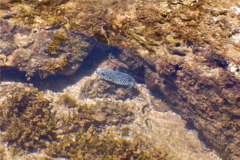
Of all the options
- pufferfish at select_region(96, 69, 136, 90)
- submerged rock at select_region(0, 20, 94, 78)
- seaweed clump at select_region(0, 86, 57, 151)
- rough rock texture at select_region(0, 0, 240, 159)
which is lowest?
pufferfish at select_region(96, 69, 136, 90)

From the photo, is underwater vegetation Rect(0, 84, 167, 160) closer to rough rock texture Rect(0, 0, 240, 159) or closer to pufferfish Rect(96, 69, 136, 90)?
pufferfish Rect(96, 69, 136, 90)

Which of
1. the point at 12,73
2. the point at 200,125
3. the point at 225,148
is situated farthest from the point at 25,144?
the point at 225,148

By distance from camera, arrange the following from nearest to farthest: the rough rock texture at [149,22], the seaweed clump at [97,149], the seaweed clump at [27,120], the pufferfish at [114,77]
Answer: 1. the rough rock texture at [149,22]
2. the seaweed clump at [97,149]
3. the seaweed clump at [27,120]
4. the pufferfish at [114,77]

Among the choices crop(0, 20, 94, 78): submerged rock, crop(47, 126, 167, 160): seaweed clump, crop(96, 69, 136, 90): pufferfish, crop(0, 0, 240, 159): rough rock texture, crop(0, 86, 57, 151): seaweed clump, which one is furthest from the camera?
crop(96, 69, 136, 90): pufferfish

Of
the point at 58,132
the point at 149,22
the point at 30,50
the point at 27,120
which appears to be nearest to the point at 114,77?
the point at 58,132

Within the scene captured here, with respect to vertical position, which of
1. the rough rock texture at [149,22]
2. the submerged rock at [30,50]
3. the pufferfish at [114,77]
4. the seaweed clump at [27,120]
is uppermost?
the rough rock texture at [149,22]

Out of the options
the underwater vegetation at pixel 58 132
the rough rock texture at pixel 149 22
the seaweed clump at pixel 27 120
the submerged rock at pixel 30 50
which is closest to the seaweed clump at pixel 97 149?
the underwater vegetation at pixel 58 132

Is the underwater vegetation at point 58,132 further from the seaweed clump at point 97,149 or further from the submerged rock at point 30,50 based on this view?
the submerged rock at point 30,50

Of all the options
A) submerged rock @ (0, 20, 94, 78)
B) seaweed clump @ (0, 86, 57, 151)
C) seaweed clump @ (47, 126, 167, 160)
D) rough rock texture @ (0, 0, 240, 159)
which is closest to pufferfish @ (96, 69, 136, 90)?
submerged rock @ (0, 20, 94, 78)
